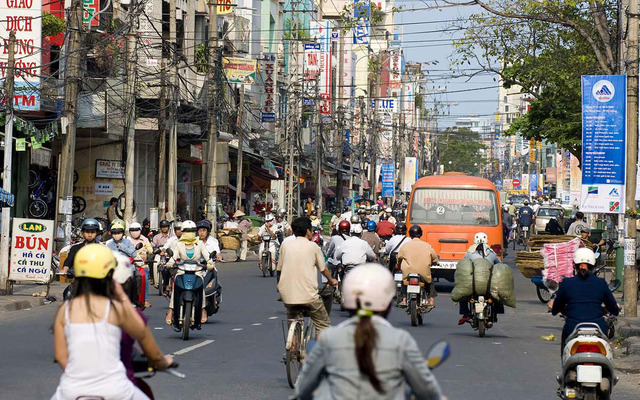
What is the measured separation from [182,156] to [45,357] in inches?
1301

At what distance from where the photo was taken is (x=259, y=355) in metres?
14.4

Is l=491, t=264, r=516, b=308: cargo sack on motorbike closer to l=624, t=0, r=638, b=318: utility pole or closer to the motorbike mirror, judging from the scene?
l=624, t=0, r=638, b=318: utility pole

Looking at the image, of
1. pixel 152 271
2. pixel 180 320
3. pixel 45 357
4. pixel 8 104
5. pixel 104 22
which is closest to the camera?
pixel 45 357

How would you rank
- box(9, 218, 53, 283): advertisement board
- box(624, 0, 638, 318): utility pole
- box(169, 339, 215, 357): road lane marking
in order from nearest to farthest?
1. box(169, 339, 215, 357): road lane marking
2. box(624, 0, 638, 318): utility pole
3. box(9, 218, 53, 283): advertisement board

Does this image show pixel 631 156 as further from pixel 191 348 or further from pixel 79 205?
pixel 79 205

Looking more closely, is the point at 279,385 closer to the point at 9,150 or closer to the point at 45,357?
the point at 45,357

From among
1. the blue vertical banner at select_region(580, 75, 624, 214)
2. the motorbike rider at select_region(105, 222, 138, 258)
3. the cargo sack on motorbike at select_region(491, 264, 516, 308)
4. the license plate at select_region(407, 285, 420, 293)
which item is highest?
the blue vertical banner at select_region(580, 75, 624, 214)

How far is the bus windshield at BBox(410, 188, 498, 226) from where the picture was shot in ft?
92.2

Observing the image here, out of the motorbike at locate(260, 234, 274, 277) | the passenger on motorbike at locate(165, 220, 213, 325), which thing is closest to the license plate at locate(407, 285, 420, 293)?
the passenger on motorbike at locate(165, 220, 213, 325)

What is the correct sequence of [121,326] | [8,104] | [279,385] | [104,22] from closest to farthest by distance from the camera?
[121,326] < [279,385] < [8,104] < [104,22]

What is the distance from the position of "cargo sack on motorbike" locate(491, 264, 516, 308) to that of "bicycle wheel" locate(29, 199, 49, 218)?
19.8 meters

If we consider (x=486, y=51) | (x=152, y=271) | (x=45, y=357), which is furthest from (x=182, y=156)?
(x=45, y=357)

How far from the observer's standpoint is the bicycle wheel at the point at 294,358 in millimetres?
11688

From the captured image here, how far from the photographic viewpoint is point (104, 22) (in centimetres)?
3622
